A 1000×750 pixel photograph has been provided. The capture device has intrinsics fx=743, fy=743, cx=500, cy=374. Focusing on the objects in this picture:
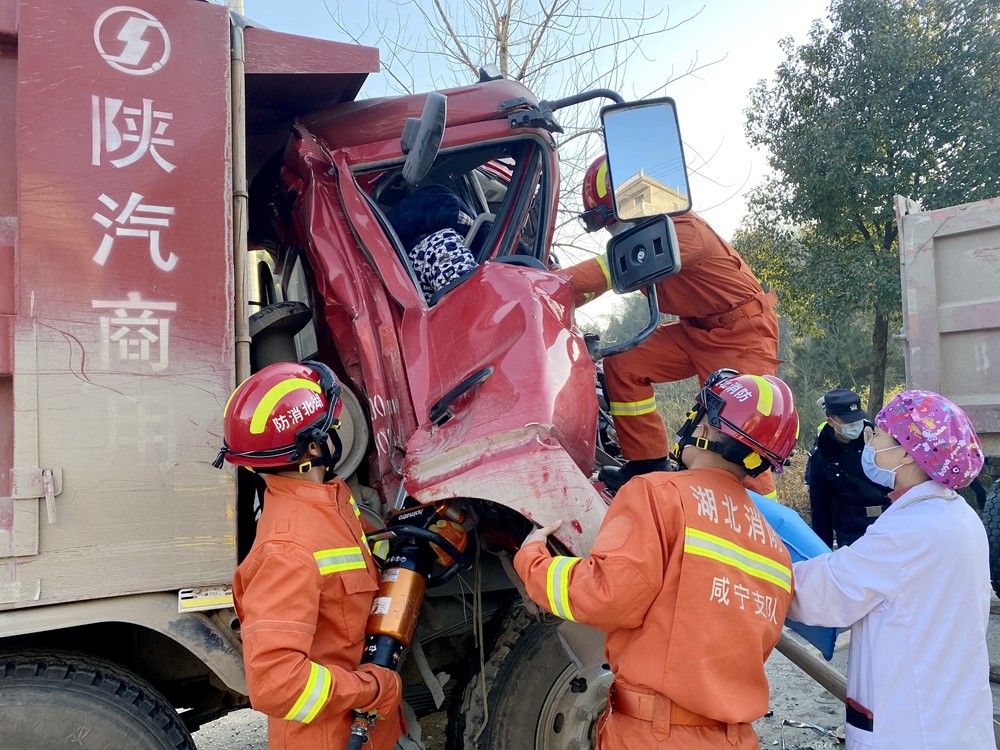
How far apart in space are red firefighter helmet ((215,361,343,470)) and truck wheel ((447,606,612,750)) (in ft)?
3.66

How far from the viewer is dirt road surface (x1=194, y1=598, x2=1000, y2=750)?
3439 mm

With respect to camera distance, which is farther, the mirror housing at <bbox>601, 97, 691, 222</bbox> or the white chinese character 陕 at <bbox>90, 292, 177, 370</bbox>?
the mirror housing at <bbox>601, 97, 691, 222</bbox>

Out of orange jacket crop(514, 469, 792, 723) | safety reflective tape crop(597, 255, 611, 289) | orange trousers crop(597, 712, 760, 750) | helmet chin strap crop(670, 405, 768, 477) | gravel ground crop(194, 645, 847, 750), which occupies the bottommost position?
gravel ground crop(194, 645, 847, 750)

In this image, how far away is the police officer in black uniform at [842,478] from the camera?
467cm

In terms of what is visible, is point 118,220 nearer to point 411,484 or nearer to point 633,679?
point 411,484

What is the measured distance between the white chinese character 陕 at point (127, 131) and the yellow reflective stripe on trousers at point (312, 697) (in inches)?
54.8

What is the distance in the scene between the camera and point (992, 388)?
440cm

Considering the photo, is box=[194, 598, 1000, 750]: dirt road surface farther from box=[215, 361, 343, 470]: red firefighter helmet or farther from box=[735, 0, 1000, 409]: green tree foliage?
box=[735, 0, 1000, 409]: green tree foliage

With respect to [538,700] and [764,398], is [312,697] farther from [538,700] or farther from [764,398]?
[764,398]

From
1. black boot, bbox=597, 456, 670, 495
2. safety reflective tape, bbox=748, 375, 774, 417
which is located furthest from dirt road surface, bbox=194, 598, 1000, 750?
safety reflective tape, bbox=748, 375, 774, 417

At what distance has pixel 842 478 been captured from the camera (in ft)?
16.0

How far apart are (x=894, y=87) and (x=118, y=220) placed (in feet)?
36.4

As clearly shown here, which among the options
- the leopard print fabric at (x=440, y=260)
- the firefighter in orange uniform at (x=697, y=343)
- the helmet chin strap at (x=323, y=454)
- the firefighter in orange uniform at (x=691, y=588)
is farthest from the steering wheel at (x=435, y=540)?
the firefighter in orange uniform at (x=697, y=343)

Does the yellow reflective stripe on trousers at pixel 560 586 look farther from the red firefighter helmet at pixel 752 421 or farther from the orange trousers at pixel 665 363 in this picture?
the orange trousers at pixel 665 363
